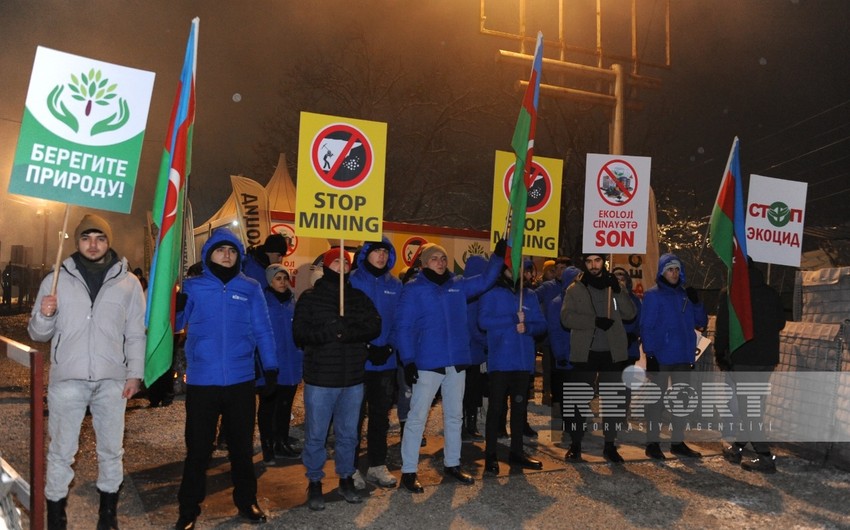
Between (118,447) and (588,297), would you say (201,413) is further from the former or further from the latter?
(588,297)

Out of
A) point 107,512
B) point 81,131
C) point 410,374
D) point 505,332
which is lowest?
point 107,512

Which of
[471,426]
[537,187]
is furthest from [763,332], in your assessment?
[471,426]

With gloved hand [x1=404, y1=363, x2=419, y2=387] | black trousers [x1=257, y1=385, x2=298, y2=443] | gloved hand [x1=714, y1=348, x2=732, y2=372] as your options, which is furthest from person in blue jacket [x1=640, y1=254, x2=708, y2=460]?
black trousers [x1=257, y1=385, x2=298, y2=443]

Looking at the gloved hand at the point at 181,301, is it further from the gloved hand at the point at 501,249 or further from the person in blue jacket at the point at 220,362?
the gloved hand at the point at 501,249

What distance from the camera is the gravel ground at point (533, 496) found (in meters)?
5.44

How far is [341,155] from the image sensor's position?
6141 mm

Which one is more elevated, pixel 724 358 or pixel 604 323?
pixel 604 323

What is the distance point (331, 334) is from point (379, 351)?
0.69m

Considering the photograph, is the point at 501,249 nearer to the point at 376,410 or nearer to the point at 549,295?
the point at 376,410

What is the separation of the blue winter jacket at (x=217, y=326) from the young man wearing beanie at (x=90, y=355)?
1.14 ft

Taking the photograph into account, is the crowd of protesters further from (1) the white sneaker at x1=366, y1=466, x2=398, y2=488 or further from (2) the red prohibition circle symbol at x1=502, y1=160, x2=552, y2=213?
(2) the red prohibition circle symbol at x1=502, y1=160, x2=552, y2=213

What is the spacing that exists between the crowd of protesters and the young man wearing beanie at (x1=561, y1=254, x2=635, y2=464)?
0.05 ft

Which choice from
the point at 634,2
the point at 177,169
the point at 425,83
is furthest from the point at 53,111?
the point at 425,83

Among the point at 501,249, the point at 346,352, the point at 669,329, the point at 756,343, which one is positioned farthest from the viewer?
the point at 669,329
